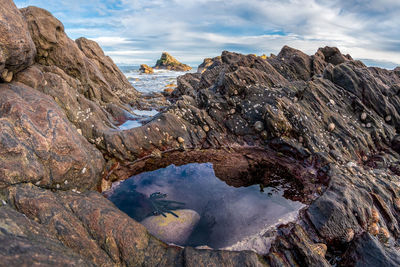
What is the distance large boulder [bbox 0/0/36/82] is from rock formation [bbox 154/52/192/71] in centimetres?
11904

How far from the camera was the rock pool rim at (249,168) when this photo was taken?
9914 mm

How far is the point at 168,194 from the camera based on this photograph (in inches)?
374

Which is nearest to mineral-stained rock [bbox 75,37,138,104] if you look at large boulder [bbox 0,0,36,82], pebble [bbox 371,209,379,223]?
large boulder [bbox 0,0,36,82]

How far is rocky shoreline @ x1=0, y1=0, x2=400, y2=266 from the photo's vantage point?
17.8ft

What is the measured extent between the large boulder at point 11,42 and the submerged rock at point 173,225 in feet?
26.7

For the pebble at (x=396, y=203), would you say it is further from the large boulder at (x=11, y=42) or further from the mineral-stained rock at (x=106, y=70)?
the mineral-stained rock at (x=106, y=70)

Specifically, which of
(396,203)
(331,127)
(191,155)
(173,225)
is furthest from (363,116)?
(173,225)

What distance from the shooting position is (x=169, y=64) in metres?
126

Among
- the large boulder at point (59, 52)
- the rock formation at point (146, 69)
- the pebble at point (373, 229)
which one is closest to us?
the pebble at point (373, 229)

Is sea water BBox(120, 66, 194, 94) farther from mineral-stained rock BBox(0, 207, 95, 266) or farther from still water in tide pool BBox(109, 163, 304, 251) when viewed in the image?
mineral-stained rock BBox(0, 207, 95, 266)

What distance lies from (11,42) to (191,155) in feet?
32.2

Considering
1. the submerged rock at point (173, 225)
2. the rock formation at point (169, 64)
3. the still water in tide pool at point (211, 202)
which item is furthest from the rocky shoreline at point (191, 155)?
the rock formation at point (169, 64)

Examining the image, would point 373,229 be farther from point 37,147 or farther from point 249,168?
point 37,147

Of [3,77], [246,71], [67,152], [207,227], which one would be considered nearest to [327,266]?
[207,227]
